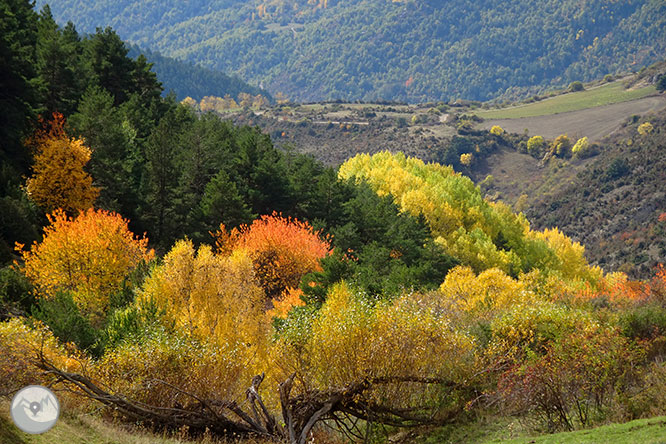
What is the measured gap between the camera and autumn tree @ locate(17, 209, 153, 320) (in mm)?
51844

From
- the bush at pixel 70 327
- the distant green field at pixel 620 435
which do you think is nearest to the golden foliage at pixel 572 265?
the bush at pixel 70 327

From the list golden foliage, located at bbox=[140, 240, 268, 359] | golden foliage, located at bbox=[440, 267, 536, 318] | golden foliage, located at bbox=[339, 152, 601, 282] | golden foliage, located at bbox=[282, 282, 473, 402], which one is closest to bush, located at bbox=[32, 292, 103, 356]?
golden foliage, located at bbox=[140, 240, 268, 359]

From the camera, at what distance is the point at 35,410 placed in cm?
1892

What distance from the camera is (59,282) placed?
174 ft

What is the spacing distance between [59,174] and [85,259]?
1116cm

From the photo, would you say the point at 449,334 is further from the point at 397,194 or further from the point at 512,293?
the point at 397,194

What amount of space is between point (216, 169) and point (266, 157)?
8750mm

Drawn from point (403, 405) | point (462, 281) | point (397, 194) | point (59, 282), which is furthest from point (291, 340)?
point (397, 194)

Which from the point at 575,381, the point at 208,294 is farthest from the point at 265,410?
the point at 208,294

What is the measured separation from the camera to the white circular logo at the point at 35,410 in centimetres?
1758

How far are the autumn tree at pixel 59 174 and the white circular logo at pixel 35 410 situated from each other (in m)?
44.6

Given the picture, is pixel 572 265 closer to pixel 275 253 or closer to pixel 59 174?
pixel 275 253

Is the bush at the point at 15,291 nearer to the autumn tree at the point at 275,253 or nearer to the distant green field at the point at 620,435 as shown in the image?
the autumn tree at the point at 275,253

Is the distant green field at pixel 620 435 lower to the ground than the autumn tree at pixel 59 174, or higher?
lower
